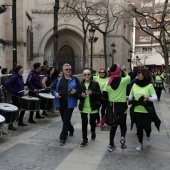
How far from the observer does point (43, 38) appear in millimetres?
33000

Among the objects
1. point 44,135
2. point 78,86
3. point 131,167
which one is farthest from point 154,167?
point 44,135

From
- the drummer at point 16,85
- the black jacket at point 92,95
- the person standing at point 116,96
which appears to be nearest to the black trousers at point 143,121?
the person standing at point 116,96

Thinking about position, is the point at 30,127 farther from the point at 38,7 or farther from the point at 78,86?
the point at 38,7

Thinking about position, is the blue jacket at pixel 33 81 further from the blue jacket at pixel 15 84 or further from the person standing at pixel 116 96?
the person standing at pixel 116 96

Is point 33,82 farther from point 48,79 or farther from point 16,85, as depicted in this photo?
point 48,79

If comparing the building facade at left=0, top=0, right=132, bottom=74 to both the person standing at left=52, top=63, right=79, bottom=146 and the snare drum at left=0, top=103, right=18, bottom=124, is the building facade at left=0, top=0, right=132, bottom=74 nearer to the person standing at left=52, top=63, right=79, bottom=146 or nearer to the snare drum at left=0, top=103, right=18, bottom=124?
the snare drum at left=0, top=103, right=18, bottom=124

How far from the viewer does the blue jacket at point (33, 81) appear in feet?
30.3

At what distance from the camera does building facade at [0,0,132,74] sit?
25.8 metres

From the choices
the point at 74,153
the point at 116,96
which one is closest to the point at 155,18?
the point at 116,96

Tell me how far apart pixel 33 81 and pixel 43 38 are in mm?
24334

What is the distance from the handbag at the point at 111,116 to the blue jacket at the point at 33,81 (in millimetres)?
3705

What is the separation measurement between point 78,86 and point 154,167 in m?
2.39

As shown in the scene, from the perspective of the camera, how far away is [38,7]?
3359 cm

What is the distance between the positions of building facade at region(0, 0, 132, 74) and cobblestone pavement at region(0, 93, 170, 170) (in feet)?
58.9
